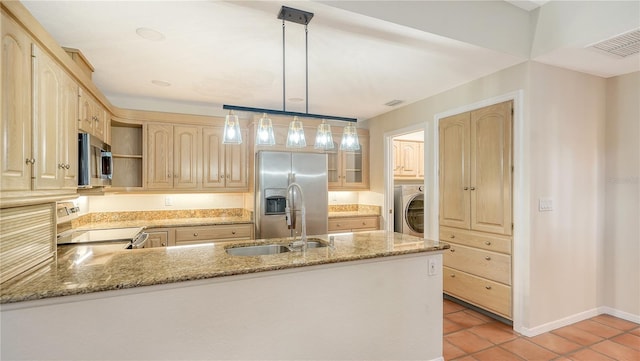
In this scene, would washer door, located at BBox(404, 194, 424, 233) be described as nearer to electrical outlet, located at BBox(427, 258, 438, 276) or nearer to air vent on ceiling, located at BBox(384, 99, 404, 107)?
air vent on ceiling, located at BBox(384, 99, 404, 107)

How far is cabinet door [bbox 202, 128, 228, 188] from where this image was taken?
4.24 meters

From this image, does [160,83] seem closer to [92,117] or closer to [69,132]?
[92,117]

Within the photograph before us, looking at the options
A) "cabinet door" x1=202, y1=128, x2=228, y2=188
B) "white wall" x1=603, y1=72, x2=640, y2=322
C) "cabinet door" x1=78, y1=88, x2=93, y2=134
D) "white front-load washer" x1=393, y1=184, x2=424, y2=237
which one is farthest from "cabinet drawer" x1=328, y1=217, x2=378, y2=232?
"cabinet door" x1=78, y1=88, x2=93, y2=134

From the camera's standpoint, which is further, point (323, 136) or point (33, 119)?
point (323, 136)

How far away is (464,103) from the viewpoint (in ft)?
11.2

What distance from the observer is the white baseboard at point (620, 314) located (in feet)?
10.0

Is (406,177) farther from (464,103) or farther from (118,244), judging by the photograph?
(118,244)

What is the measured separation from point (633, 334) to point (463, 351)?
5.32 feet

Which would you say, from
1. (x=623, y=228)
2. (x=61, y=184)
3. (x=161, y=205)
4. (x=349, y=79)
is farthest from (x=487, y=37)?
(x=161, y=205)

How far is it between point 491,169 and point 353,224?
7.08ft

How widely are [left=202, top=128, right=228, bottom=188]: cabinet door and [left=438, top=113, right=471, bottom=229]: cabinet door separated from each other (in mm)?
2772

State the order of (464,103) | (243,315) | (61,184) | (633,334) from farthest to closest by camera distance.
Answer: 1. (464,103)
2. (633,334)
3. (61,184)
4. (243,315)

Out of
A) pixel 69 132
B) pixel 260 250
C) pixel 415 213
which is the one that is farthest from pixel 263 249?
pixel 415 213

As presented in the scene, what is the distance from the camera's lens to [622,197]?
315 centimetres
